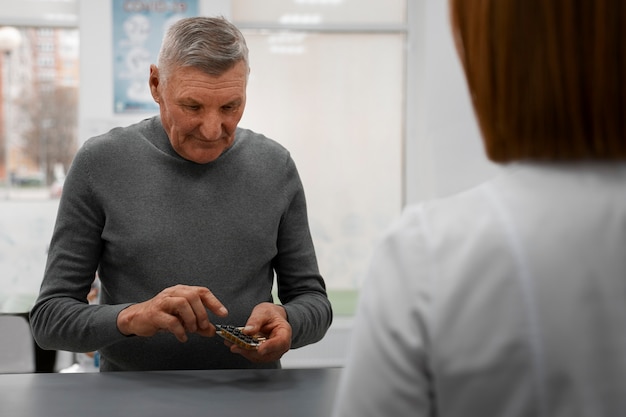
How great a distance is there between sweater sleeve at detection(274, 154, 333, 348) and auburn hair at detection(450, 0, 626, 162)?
107 centimetres

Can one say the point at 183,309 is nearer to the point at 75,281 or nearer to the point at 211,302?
the point at 211,302

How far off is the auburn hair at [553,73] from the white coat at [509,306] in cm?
3

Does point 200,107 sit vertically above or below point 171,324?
above

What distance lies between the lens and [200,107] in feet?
5.21

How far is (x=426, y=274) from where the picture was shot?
23.5 inches

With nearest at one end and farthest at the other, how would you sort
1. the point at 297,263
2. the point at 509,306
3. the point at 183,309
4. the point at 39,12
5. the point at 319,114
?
the point at 509,306, the point at 183,309, the point at 297,263, the point at 39,12, the point at 319,114

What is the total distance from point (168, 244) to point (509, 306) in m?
1.11

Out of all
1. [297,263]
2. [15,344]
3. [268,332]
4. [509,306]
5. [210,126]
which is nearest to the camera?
[509,306]

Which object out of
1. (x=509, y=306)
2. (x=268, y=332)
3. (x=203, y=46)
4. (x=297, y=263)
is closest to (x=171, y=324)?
(x=268, y=332)

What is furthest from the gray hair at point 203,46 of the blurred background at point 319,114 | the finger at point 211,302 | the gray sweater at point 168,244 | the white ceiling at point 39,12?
the white ceiling at point 39,12

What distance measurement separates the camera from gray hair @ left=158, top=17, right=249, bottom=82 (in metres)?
1.52

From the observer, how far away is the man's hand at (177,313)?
134cm

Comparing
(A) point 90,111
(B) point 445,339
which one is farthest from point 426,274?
(A) point 90,111

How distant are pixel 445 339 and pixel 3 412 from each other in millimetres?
805
